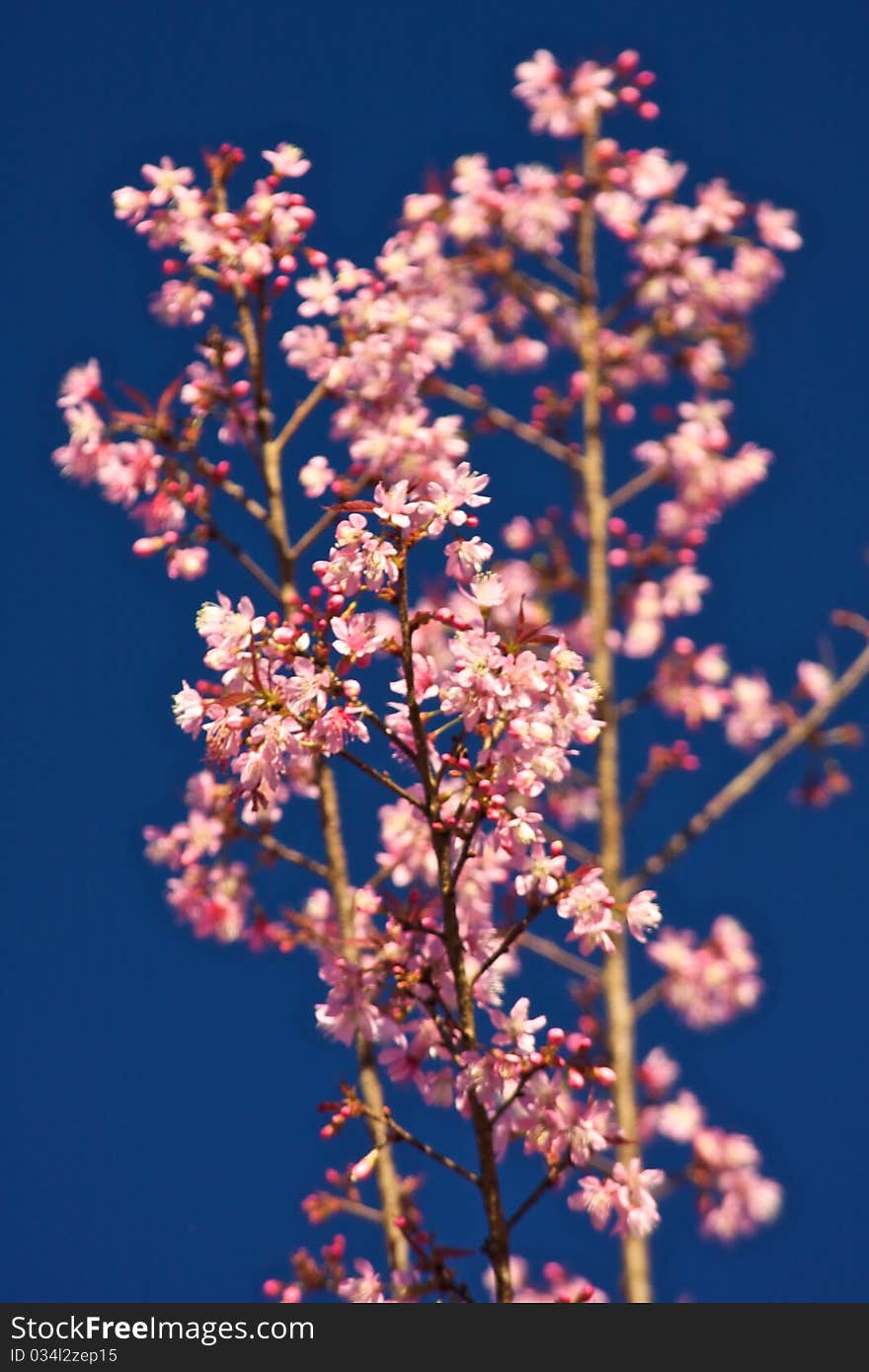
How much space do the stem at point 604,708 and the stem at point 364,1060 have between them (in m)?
0.94

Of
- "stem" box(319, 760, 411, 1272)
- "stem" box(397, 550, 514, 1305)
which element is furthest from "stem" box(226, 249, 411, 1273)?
"stem" box(397, 550, 514, 1305)

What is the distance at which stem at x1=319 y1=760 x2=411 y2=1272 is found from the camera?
171 inches

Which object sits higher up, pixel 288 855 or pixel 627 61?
pixel 627 61

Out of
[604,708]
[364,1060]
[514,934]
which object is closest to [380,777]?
[514,934]

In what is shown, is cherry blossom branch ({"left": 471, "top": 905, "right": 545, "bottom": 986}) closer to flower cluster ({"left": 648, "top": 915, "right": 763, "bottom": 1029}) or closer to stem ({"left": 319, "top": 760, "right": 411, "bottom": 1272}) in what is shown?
stem ({"left": 319, "top": 760, "right": 411, "bottom": 1272})

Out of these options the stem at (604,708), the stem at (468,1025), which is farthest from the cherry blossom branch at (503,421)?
the stem at (468,1025)

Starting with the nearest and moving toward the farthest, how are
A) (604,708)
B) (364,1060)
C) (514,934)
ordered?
(514,934)
(364,1060)
(604,708)

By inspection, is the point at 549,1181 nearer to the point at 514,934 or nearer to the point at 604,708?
the point at 514,934

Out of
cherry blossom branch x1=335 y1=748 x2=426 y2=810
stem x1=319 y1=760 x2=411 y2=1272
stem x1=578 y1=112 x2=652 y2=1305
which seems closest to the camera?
cherry blossom branch x1=335 y1=748 x2=426 y2=810

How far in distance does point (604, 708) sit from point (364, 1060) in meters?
2.23

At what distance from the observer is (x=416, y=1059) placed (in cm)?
355

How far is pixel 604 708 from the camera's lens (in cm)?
629

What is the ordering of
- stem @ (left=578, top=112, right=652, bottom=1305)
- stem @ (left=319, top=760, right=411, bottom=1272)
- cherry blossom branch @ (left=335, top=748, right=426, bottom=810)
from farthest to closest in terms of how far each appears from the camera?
stem @ (left=578, top=112, right=652, bottom=1305) → stem @ (left=319, top=760, right=411, bottom=1272) → cherry blossom branch @ (left=335, top=748, right=426, bottom=810)

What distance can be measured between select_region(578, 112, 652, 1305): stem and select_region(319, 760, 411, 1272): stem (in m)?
0.94
